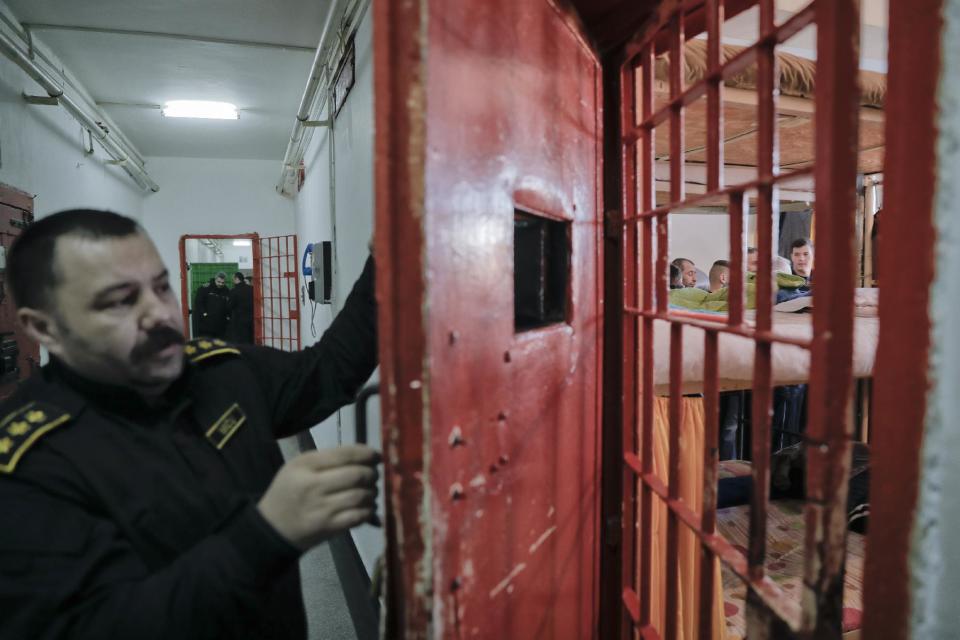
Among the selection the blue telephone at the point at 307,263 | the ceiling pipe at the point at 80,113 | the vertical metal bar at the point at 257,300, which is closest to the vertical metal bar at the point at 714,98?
the blue telephone at the point at 307,263

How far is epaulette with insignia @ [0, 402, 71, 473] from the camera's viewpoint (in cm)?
86

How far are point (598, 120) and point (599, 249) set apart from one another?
1.03 feet

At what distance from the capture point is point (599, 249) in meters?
1.30

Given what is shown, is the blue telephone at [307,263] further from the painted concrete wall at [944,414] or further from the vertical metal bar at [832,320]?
the painted concrete wall at [944,414]

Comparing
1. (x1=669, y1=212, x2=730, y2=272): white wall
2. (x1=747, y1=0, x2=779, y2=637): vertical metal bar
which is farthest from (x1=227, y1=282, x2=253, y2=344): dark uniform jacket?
(x1=747, y1=0, x2=779, y2=637): vertical metal bar

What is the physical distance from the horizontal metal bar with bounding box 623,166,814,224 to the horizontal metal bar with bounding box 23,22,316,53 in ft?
10.8

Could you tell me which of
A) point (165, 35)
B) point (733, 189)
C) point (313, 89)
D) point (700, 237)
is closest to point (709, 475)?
point (733, 189)

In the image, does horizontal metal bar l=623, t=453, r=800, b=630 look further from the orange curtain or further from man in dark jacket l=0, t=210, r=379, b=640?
the orange curtain

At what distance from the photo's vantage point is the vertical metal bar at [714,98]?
3.15 ft

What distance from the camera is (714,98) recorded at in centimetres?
99

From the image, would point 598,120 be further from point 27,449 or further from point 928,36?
point 27,449

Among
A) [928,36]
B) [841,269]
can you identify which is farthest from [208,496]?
[928,36]

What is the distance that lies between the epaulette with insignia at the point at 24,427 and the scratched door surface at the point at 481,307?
689mm

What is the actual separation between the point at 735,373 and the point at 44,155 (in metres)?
4.58
